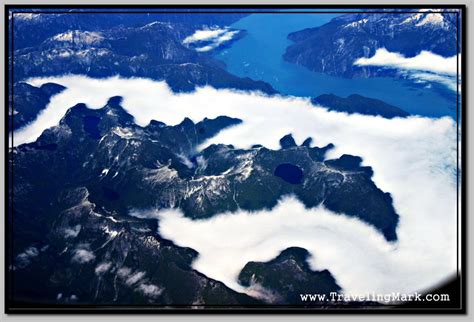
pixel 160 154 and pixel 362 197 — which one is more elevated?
pixel 160 154

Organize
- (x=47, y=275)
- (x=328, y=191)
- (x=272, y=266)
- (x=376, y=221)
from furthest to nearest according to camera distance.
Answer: (x=328, y=191)
(x=376, y=221)
(x=272, y=266)
(x=47, y=275)

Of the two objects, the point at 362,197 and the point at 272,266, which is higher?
the point at 272,266

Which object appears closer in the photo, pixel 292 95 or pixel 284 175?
pixel 284 175

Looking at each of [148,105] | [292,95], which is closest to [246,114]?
[292,95]

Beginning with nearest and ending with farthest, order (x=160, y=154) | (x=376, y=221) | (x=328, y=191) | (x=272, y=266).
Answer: (x=272, y=266) < (x=376, y=221) < (x=328, y=191) < (x=160, y=154)

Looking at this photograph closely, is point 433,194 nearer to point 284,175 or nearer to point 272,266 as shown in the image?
point 284,175

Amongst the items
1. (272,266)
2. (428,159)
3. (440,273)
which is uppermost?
(440,273)

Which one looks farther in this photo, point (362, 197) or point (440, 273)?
point (362, 197)

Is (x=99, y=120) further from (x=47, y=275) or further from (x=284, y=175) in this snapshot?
(x=47, y=275)

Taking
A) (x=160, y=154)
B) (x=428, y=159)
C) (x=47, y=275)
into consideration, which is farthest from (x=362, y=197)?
(x=47, y=275)

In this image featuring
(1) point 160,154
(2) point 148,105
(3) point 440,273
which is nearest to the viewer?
(3) point 440,273
